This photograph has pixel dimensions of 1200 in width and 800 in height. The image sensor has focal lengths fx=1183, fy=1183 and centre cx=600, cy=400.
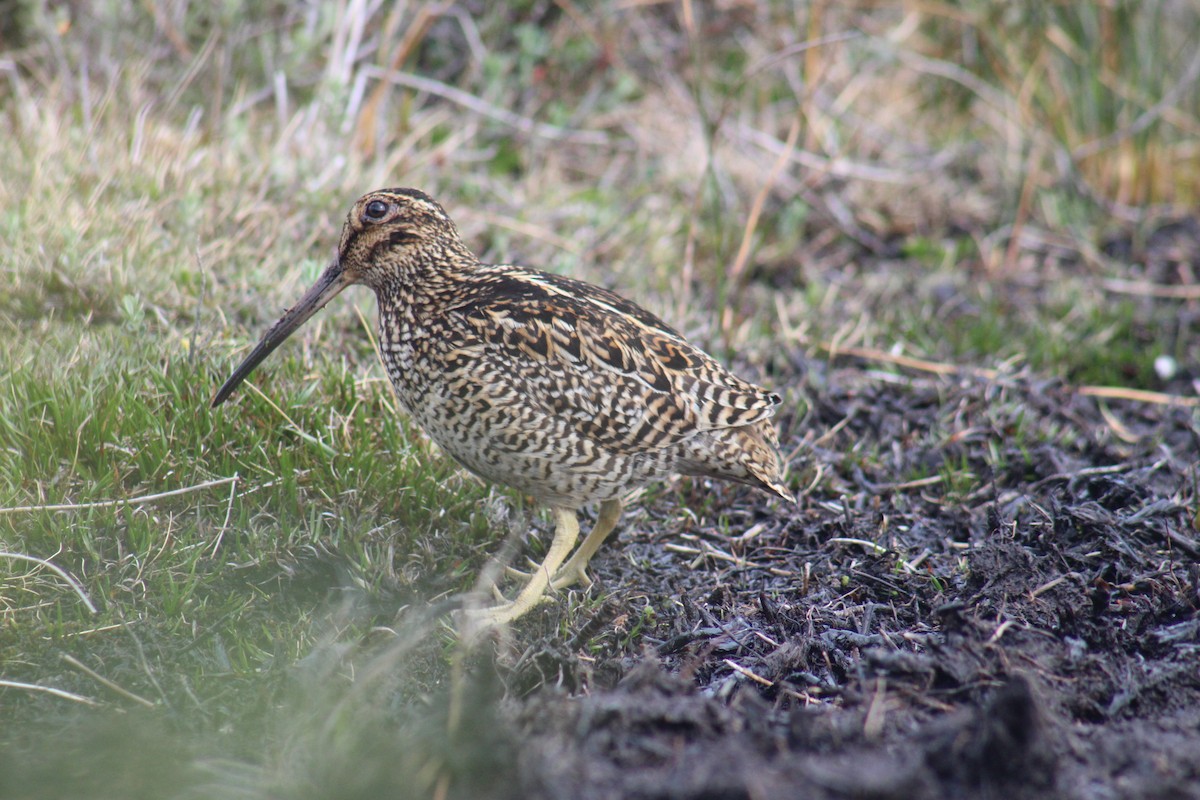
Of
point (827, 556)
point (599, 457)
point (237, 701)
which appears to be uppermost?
point (599, 457)

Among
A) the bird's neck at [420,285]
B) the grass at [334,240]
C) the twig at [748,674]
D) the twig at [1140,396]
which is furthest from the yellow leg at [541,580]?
the twig at [1140,396]

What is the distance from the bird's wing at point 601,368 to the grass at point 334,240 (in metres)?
0.60

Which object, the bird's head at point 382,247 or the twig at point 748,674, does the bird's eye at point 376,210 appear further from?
the twig at point 748,674

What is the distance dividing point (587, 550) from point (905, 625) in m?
→ 1.03

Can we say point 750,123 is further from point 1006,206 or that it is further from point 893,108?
point 1006,206

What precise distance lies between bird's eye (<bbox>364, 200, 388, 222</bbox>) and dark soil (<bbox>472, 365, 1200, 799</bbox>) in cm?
135

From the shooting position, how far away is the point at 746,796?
221 centimetres

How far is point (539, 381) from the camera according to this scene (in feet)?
11.4

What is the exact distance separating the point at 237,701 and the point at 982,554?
2174mm

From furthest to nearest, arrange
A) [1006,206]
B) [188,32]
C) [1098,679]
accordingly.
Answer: [1006,206], [188,32], [1098,679]

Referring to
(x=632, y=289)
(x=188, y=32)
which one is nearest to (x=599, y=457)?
(x=632, y=289)

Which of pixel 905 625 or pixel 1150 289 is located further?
pixel 1150 289

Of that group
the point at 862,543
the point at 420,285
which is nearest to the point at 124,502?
the point at 420,285

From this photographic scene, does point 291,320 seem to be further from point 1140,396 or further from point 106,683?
point 1140,396
